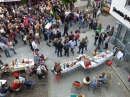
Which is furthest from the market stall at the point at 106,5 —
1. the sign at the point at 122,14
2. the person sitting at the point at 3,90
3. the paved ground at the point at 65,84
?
the person sitting at the point at 3,90

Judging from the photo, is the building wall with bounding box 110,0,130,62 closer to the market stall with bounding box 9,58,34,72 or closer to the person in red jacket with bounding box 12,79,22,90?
the market stall with bounding box 9,58,34,72

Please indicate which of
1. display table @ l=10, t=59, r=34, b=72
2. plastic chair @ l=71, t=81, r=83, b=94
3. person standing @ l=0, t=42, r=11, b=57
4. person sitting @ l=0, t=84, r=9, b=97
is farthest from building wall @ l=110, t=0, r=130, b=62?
person sitting @ l=0, t=84, r=9, b=97

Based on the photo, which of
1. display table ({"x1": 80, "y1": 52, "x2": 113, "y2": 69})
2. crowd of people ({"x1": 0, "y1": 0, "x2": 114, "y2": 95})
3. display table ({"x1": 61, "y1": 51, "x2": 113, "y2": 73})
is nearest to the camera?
display table ({"x1": 61, "y1": 51, "x2": 113, "y2": 73})

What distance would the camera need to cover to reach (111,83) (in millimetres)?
10953

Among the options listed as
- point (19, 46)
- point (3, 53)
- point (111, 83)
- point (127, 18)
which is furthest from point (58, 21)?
point (111, 83)

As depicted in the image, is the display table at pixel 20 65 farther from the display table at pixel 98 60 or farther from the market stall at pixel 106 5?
the market stall at pixel 106 5

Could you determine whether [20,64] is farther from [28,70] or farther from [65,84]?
[65,84]

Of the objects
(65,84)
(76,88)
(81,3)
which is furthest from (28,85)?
(81,3)

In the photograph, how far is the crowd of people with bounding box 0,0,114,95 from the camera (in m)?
13.0

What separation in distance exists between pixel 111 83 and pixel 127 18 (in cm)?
478

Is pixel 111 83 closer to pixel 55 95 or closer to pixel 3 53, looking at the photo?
pixel 55 95

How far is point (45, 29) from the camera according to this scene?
15008mm

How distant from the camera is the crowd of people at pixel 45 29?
13.0 metres

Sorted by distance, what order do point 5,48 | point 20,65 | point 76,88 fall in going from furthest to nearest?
point 5,48 → point 20,65 → point 76,88
